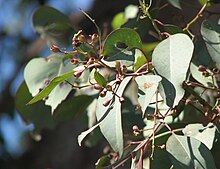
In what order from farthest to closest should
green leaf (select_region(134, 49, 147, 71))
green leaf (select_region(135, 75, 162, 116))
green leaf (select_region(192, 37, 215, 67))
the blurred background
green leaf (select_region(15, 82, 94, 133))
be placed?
the blurred background → green leaf (select_region(15, 82, 94, 133)) → green leaf (select_region(192, 37, 215, 67)) → green leaf (select_region(134, 49, 147, 71)) → green leaf (select_region(135, 75, 162, 116))

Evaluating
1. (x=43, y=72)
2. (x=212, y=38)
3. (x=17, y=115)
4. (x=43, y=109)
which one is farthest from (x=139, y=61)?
(x=17, y=115)

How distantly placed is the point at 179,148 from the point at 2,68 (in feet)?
9.36

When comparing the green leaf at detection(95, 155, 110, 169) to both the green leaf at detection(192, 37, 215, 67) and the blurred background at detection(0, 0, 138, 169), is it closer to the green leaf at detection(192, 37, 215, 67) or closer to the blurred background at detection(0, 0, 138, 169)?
the green leaf at detection(192, 37, 215, 67)

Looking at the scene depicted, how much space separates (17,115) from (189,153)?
5.96 ft

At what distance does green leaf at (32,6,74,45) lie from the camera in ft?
5.10

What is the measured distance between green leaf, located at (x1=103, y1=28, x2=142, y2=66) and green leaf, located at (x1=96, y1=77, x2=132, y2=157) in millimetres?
92

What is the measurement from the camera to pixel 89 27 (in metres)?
3.00

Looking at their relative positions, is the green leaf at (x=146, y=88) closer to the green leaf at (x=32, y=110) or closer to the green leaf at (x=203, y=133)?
the green leaf at (x=203, y=133)

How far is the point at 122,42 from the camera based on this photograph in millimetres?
1110

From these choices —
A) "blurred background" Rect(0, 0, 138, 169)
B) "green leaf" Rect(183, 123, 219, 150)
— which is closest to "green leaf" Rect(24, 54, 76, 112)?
"green leaf" Rect(183, 123, 219, 150)

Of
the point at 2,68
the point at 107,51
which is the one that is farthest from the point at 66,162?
the point at 107,51

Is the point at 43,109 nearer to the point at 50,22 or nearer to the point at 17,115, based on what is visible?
the point at 50,22

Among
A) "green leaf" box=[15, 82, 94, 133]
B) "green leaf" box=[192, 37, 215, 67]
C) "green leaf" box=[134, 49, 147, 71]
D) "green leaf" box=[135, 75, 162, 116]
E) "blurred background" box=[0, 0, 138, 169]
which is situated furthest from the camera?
"blurred background" box=[0, 0, 138, 169]

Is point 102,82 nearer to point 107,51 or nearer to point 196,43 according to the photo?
point 107,51
